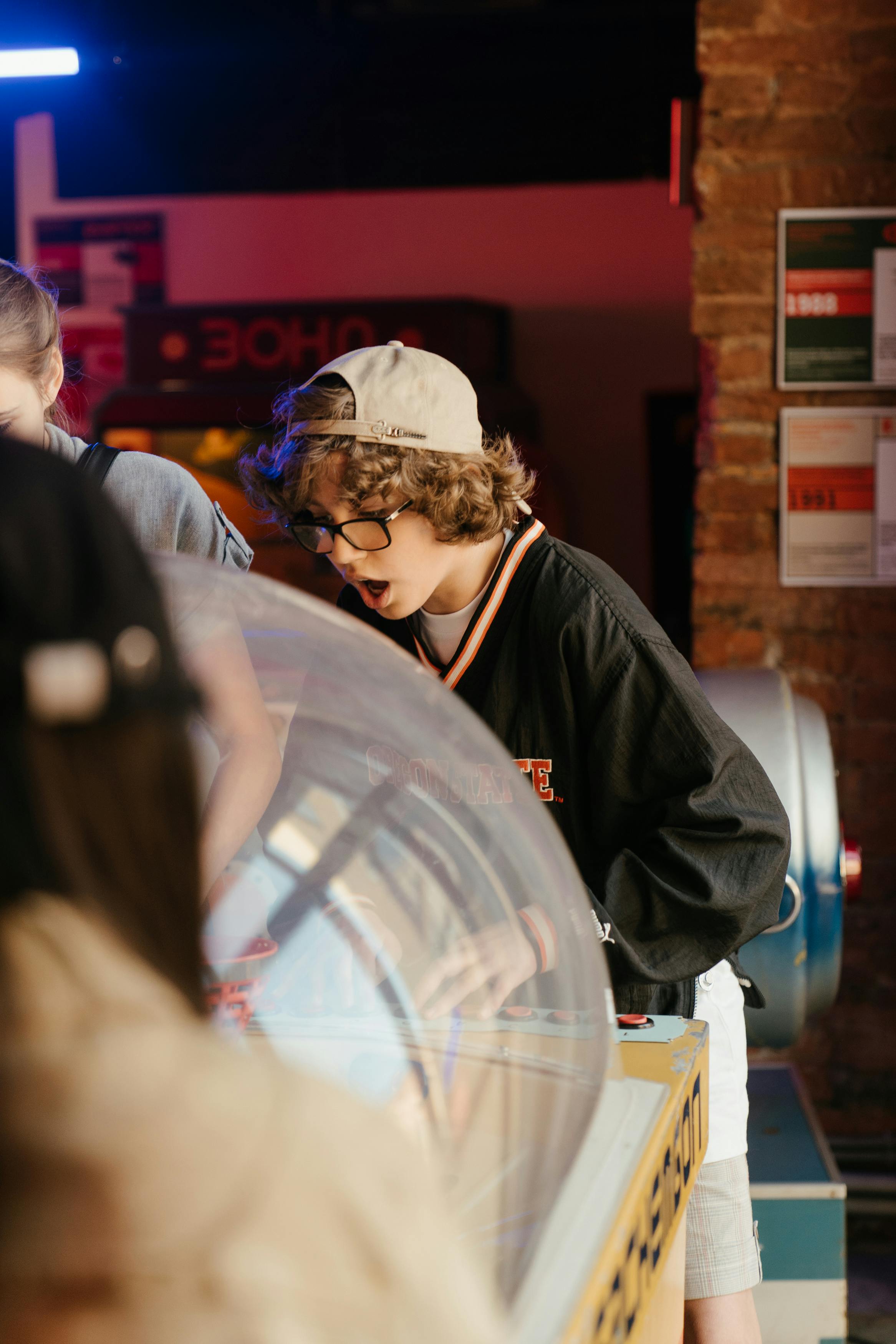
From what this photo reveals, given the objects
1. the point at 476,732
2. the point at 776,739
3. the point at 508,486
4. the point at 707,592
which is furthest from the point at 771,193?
the point at 476,732

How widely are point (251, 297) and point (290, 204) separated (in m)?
0.45

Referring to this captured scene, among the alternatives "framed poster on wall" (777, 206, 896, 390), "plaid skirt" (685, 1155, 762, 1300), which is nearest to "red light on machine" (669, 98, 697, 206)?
"framed poster on wall" (777, 206, 896, 390)

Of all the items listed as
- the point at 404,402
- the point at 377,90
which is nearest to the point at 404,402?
the point at 404,402

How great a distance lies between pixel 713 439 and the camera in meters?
2.40

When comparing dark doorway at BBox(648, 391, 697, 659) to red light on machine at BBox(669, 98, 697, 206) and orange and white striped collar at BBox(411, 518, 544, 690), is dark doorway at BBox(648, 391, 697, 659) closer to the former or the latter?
red light on machine at BBox(669, 98, 697, 206)

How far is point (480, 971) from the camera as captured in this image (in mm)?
782

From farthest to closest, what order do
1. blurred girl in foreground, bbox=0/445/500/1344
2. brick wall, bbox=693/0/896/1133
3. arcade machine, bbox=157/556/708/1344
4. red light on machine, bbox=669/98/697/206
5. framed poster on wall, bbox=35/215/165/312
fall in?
framed poster on wall, bbox=35/215/165/312
red light on machine, bbox=669/98/697/206
brick wall, bbox=693/0/896/1133
arcade machine, bbox=157/556/708/1344
blurred girl in foreground, bbox=0/445/500/1344

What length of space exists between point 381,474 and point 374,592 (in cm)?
13

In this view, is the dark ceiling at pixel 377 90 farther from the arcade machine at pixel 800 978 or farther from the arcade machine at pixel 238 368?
the arcade machine at pixel 800 978

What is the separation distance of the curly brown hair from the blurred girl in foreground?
33.1 inches

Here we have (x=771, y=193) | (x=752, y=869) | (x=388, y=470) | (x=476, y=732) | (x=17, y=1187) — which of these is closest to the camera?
(x=17, y=1187)

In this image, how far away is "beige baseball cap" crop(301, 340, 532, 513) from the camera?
1.26 meters

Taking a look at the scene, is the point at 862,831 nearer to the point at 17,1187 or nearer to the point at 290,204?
the point at 17,1187

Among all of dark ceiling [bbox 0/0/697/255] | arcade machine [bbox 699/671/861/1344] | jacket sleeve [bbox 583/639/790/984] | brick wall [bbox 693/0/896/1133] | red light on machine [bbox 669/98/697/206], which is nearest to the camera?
jacket sleeve [bbox 583/639/790/984]
